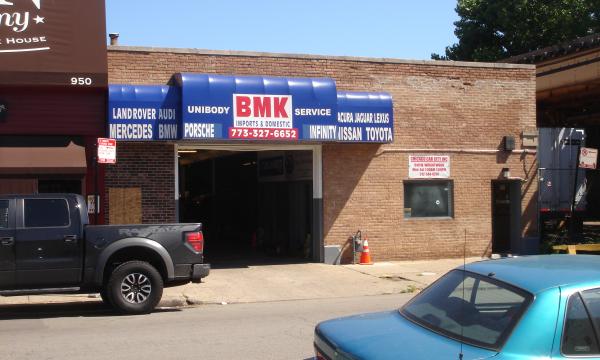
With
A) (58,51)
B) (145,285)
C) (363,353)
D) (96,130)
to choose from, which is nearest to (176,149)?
(96,130)

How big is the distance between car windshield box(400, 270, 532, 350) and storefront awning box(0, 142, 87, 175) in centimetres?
1249

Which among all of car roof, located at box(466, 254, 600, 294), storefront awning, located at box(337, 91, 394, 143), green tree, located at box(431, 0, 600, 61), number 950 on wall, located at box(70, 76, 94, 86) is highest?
green tree, located at box(431, 0, 600, 61)

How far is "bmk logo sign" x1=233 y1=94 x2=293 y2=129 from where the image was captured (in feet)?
53.5

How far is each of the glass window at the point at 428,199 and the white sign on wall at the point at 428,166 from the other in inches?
9.5

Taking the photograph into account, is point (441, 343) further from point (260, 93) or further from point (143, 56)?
point (143, 56)

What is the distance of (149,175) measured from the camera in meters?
16.6

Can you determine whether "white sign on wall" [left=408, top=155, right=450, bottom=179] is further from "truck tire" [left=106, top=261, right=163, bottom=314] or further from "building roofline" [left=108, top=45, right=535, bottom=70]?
"truck tire" [left=106, top=261, right=163, bottom=314]

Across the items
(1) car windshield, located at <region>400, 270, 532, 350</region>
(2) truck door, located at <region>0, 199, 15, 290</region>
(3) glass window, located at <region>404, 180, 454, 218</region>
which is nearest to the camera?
(1) car windshield, located at <region>400, 270, 532, 350</region>

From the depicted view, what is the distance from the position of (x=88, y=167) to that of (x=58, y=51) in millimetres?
2795

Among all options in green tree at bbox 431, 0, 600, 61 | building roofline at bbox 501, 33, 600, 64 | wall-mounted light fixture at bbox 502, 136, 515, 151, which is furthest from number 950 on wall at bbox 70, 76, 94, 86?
green tree at bbox 431, 0, 600, 61

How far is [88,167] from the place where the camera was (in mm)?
16125

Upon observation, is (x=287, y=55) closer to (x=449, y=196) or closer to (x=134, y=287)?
(x=449, y=196)

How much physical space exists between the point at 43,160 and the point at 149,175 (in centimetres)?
244

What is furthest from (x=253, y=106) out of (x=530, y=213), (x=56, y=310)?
(x=530, y=213)
